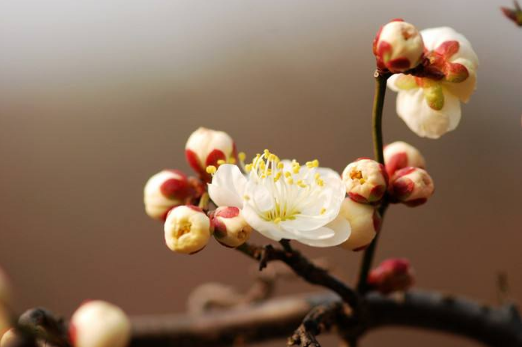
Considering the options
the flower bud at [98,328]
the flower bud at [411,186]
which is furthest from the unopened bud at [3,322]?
the flower bud at [411,186]

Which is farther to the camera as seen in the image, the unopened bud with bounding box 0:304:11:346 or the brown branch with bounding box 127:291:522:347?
the brown branch with bounding box 127:291:522:347

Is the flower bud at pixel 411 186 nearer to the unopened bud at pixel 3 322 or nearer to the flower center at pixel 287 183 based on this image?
the flower center at pixel 287 183

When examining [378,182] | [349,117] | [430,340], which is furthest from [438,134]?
[349,117]

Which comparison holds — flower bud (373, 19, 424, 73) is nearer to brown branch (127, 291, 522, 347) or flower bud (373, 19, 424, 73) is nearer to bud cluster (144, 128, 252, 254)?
bud cluster (144, 128, 252, 254)

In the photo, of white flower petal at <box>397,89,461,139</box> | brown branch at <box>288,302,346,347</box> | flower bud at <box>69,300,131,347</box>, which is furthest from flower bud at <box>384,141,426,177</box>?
flower bud at <box>69,300,131,347</box>

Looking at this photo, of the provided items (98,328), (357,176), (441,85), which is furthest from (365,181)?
(98,328)

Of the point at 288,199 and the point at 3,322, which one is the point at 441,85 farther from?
the point at 3,322
